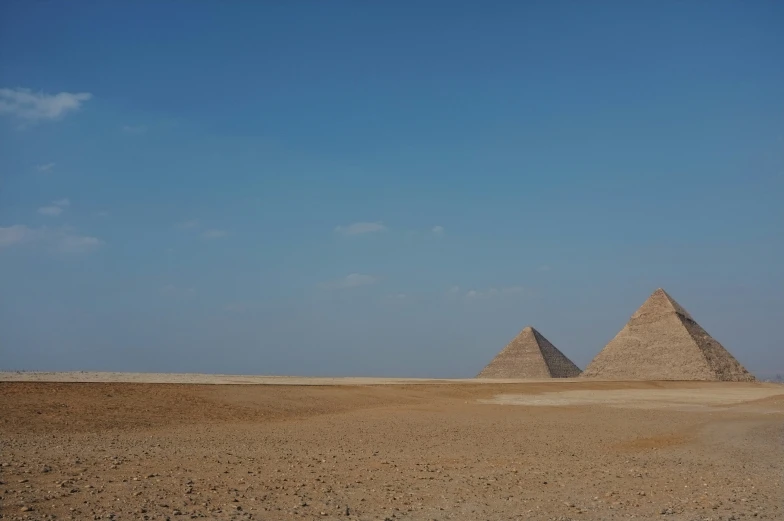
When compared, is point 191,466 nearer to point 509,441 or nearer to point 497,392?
point 509,441

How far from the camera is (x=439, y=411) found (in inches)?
1066

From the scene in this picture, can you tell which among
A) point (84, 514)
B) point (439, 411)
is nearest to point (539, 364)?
point (439, 411)

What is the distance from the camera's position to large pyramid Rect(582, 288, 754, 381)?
235 feet

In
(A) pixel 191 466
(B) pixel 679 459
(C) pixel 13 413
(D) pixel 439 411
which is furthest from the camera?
(D) pixel 439 411

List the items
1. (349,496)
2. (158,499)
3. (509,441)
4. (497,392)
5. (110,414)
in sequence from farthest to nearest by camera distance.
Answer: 1. (497,392)
2. (110,414)
3. (509,441)
4. (349,496)
5. (158,499)

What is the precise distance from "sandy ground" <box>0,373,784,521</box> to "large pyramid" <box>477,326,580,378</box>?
5439 centimetres

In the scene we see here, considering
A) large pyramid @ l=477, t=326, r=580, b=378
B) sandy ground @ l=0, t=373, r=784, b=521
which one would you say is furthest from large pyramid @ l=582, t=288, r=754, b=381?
sandy ground @ l=0, t=373, r=784, b=521

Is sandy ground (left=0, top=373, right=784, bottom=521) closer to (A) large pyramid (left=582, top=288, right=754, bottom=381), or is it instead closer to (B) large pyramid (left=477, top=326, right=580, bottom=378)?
(A) large pyramid (left=582, top=288, right=754, bottom=381)

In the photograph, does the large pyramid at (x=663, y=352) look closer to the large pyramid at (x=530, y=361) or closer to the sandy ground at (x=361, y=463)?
the large pyramid at (x=530, y=361)

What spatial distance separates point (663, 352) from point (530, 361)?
14977 mm

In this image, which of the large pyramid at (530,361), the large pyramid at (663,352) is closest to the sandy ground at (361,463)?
the large pyramid at (663,352)

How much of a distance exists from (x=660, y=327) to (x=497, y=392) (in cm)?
4099

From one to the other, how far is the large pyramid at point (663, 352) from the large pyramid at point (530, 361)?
384cm

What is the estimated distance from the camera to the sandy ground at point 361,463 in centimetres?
924
